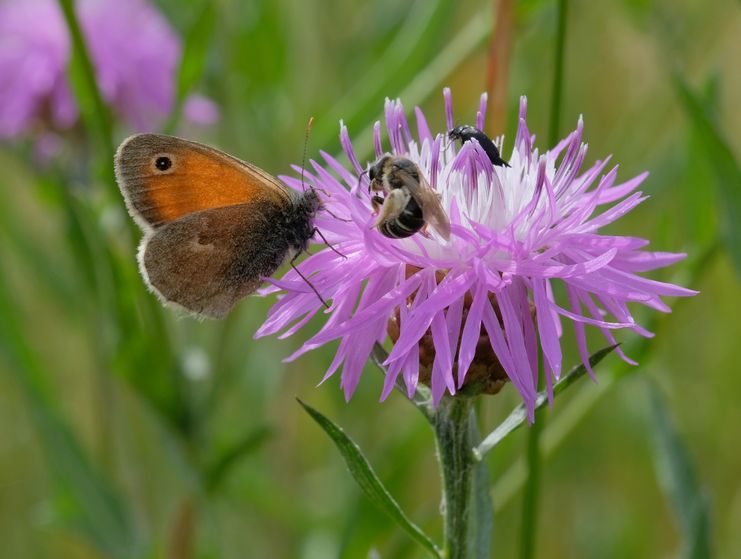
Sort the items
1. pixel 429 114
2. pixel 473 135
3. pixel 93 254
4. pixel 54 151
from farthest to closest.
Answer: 1. pixel 429 114
2. pixel 54 151
3. pixel 93 254
4. pixel 473 135

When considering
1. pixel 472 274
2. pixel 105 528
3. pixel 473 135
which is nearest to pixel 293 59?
pixel 105 528

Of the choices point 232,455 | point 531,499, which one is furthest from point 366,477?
point 232,455

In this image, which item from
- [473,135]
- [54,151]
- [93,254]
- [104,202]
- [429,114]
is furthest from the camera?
[429,114]

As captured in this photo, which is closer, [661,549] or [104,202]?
[104,202]

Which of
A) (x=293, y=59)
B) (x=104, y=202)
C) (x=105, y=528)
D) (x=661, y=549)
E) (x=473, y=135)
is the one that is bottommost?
(x=661, y=549)

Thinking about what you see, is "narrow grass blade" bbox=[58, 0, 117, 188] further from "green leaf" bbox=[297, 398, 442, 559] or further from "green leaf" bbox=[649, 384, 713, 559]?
"green leaf" bbox=[649, 384, 713, 559]

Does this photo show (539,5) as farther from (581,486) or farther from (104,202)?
(581,486)

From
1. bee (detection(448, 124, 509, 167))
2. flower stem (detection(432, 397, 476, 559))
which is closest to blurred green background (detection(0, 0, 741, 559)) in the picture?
flower stem (detection(432, 397, 476, 559))
